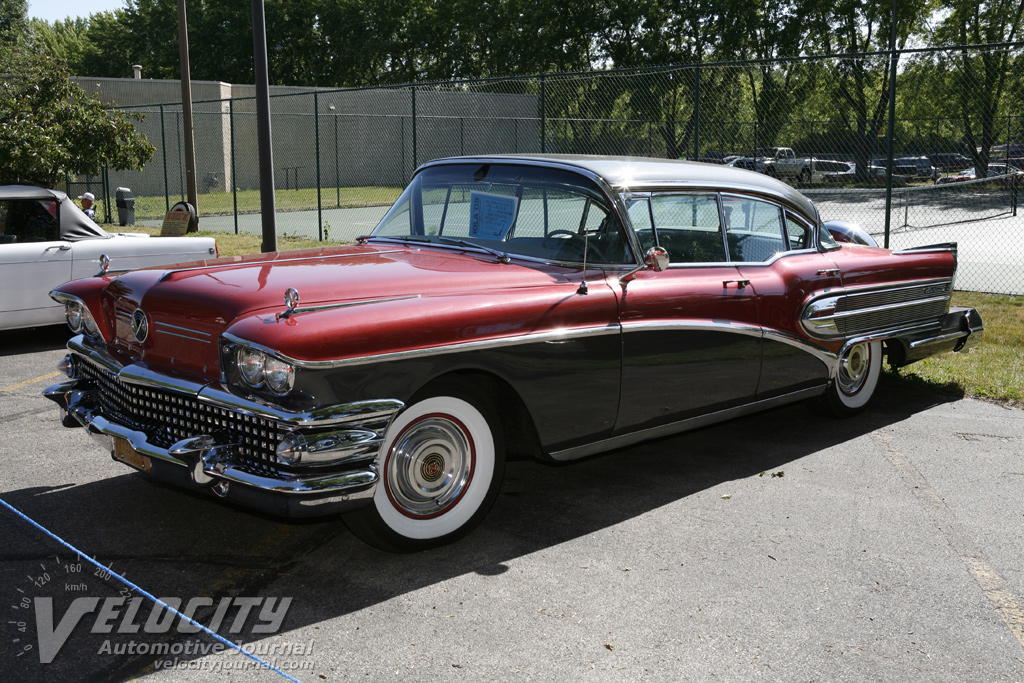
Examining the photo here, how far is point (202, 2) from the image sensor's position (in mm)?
52500

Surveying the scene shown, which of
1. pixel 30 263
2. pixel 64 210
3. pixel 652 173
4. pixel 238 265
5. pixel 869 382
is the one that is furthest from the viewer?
pixel 64 210

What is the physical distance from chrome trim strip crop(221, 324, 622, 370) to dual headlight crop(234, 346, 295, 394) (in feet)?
0.16

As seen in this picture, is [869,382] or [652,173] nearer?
[652,173]

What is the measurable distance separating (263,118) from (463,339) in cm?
627

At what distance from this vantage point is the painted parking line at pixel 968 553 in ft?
10.9

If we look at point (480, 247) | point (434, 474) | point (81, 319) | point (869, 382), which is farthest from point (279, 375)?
point (869, 382)

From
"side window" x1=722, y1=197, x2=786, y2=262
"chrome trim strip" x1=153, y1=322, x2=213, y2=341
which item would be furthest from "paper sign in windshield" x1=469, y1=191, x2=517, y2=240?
"chrome trim strip" x1=153, y1=322, x2=213, y2=341

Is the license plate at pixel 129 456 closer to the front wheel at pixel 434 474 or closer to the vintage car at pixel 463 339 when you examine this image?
the vintage car at pixel 463 339

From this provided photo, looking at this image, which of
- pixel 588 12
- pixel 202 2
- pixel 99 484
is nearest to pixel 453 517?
pixel 99 484

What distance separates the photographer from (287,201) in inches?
1164

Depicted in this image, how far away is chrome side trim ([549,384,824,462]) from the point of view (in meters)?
4.10

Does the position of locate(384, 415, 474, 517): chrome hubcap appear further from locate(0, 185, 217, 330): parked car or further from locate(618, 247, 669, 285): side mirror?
locate(0, 185, 217, 330): parked car

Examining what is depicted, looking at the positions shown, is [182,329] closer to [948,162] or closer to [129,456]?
[129,456]

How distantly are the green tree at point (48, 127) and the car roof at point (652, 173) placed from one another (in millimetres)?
11675
